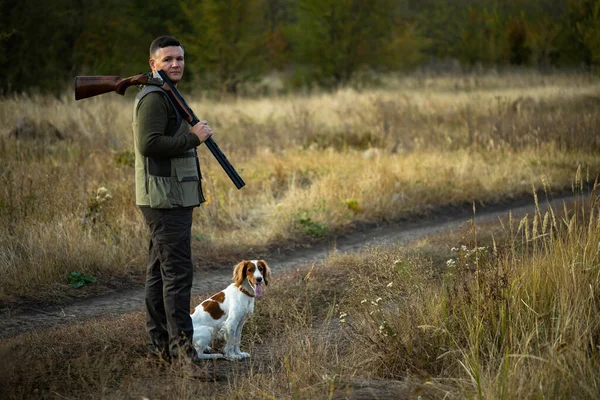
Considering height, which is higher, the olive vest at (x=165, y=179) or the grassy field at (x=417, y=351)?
the olive vest at (x=165, y=179)

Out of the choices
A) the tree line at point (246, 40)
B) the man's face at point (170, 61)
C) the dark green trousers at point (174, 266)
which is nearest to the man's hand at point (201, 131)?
A: the man's face at point (170, 61)

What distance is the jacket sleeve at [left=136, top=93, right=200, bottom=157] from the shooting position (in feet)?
14.9

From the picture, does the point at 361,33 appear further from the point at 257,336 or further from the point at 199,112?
the point at 257,336

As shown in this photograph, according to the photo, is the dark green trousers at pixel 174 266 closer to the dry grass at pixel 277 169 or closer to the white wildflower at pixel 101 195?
the dry grass at pixel 277 169

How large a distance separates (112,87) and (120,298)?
309 centimetres

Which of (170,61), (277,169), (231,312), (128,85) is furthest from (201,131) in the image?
(277,169)

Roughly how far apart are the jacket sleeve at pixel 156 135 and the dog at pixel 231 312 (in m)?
1.13

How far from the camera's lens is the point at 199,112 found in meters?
19.7

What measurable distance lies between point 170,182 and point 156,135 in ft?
1.12

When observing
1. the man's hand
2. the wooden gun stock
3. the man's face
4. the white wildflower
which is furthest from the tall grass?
the white wildflower

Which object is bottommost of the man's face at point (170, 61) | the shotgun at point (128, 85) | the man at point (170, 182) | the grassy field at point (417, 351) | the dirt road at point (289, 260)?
the dirt road at point (289, 260)

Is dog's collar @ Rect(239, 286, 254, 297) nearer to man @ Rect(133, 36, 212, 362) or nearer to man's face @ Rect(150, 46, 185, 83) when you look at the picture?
man @ Rect(133, 36, 212, 362)

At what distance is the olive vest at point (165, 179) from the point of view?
15.1 feet

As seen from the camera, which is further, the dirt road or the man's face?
the dirt road
